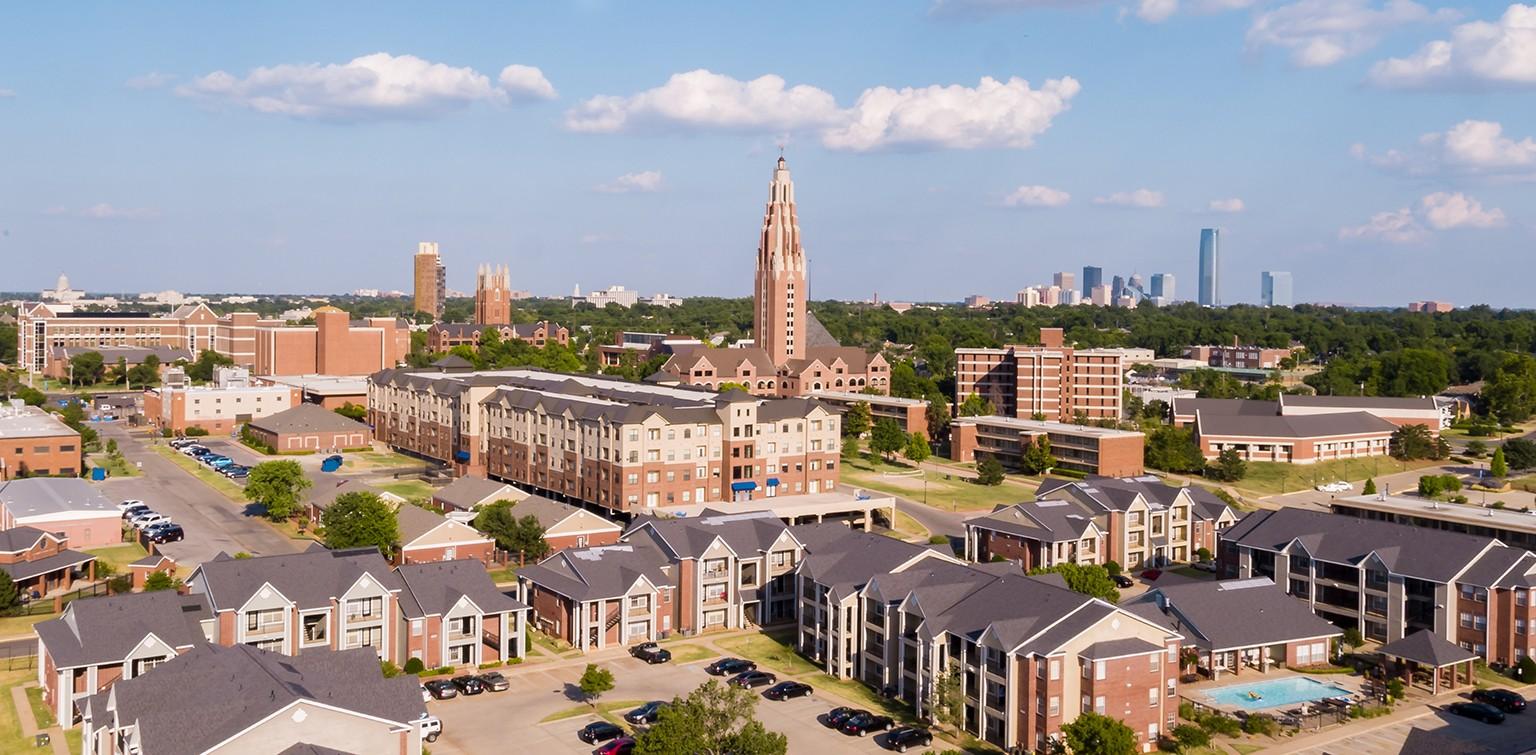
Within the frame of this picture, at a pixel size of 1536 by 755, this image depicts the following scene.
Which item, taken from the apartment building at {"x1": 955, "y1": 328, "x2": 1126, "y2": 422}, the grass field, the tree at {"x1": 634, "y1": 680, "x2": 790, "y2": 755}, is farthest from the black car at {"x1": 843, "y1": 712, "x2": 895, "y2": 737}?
the apartment building at {"x1": 955, "y1": 328, "x2": 1126, "y2": 422}

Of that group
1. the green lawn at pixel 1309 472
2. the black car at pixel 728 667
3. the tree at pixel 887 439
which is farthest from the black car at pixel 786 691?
the green lawn at pixel 1309 472

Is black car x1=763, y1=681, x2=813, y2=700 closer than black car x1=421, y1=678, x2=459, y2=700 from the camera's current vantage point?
No

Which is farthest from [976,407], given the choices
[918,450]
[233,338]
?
[233,338]

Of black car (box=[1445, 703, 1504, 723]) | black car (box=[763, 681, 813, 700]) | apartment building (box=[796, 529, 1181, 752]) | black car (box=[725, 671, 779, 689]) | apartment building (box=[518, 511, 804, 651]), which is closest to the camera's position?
apartment building (box=[796, 529, 1181, 752])

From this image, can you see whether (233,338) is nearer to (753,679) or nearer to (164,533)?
(164,533)

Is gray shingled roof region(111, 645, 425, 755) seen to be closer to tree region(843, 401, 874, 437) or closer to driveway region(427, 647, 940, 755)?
driveway region(427, 647, 940, 755)

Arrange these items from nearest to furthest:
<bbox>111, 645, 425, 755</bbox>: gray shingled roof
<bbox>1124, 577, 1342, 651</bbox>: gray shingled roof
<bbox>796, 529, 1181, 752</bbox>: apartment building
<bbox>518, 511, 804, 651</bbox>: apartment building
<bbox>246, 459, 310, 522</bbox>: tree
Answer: <bbox>111, 645, 425, 755</bbox>: gray shingled roof
<bbox>796, 529, 1181, 752</bbox>: apartment building
<bbox>1124, 577, 1342, 651</bbox>: gray shingled roof
<bbox>518, 511, 804, 651</bbox>: apartment building
<bbox>246, 459, 310, 522</bbox>: tree

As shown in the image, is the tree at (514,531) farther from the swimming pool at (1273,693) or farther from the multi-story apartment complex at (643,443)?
the swimming pool at (1273,693)
